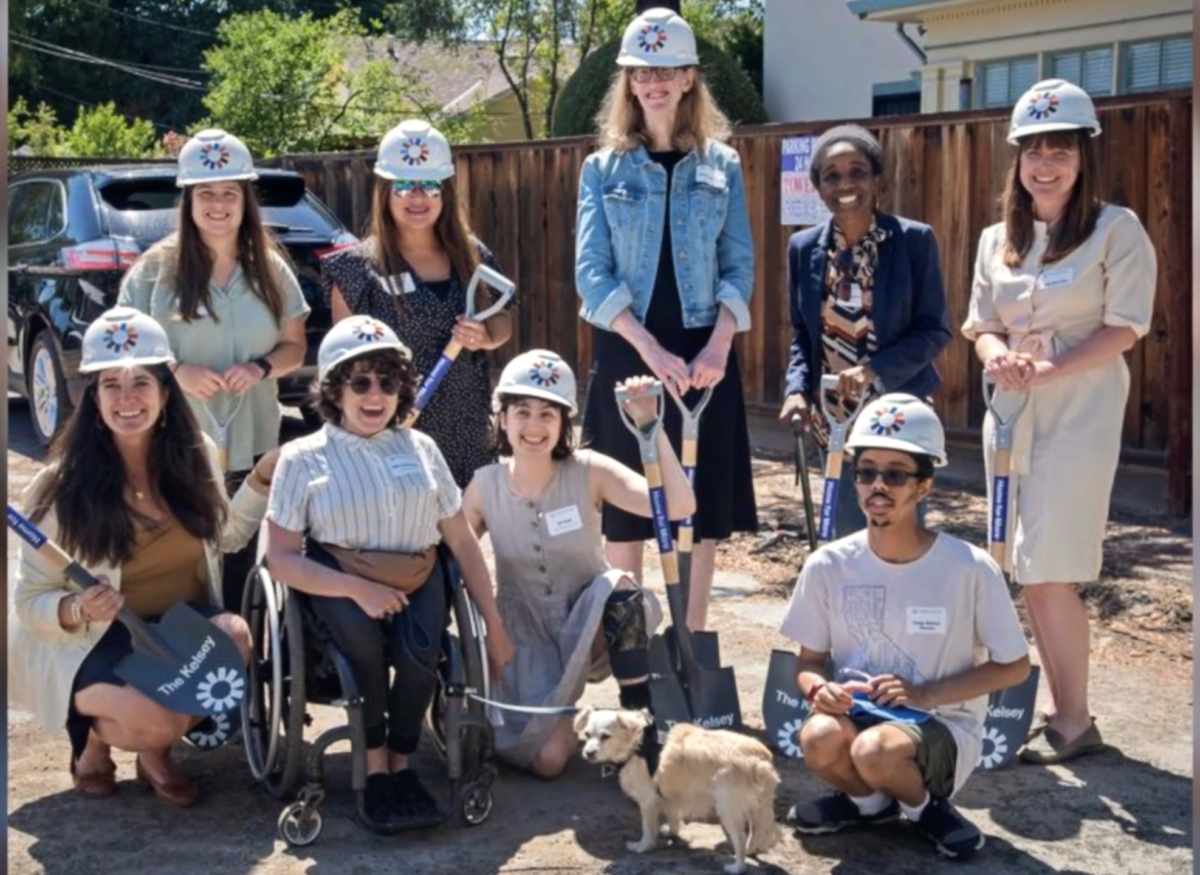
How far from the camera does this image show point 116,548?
445 cm

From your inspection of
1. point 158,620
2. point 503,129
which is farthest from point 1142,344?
point 503,129

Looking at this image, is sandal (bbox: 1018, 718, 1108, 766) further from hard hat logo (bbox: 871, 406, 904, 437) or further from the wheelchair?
the wheelchair

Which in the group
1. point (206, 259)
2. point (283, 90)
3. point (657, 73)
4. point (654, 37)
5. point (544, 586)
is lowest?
point (544, 586)

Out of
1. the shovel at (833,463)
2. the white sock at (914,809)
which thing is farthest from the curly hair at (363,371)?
the white sock at (914,809)

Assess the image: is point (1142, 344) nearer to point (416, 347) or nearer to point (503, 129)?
point (416, 347)

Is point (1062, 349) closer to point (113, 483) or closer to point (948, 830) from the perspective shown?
point (948, 830)

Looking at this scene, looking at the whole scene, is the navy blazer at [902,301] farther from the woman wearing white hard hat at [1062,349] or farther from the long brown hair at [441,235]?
the long brown hair at [441,235]

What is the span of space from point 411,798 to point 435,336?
1568mm

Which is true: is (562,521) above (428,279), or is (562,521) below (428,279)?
below

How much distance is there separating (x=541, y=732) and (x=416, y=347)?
131cm

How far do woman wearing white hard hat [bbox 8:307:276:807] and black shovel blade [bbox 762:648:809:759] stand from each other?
1.50m

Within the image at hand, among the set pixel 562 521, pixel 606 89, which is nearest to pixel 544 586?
pixel 562 521

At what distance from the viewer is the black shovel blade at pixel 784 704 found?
4.54m

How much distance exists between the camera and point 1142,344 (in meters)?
8.21
